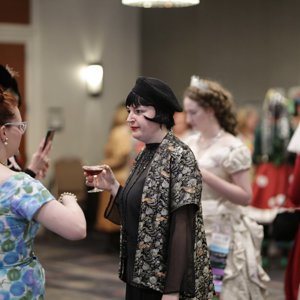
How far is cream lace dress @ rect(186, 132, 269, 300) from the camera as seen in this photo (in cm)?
432

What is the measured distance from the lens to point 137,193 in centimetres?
318

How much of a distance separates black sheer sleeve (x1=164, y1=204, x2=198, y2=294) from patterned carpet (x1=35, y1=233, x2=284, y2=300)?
3390 millimetres

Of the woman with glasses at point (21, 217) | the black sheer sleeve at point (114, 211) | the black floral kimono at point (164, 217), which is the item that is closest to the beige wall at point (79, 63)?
the black sheer sleeve at point (114, 211)

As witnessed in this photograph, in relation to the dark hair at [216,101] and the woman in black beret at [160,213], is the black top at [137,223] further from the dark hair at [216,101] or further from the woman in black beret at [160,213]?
the dark hair at [216,101]

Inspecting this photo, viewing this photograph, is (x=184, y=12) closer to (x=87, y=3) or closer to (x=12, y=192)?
(x=87, y=3)

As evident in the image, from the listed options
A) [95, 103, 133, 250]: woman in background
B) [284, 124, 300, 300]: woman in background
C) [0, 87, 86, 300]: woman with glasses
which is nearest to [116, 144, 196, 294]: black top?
[0, 87, 86, 300]: woman with glasses

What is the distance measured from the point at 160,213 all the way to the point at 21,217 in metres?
0.58

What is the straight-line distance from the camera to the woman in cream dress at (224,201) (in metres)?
4.32

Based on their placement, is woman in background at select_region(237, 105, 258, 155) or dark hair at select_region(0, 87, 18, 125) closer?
dark hair at select_region(0, 87, 18, 125)

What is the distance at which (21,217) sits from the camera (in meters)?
2.77

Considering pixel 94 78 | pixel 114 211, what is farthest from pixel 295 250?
pixel 94 78

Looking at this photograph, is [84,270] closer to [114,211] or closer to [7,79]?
[7,79]

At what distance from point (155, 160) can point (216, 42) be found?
7221mm

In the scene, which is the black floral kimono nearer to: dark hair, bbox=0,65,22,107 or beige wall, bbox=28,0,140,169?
dark hair, bbox=0,65,22,107
